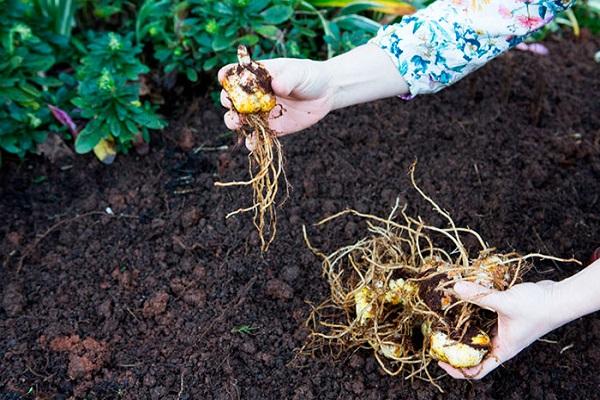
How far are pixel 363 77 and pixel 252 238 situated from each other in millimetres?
536

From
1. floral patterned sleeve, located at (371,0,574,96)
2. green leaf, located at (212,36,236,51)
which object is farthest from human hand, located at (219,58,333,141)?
green leaf, located at (212,36,236,51)

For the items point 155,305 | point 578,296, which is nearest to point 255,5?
point 155,305

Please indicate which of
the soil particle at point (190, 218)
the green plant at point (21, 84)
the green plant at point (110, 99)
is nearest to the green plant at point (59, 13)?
the green plant at point (21, 84)

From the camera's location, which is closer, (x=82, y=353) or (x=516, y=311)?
(x=516, y=311)

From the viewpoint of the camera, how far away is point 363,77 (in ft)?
5.45

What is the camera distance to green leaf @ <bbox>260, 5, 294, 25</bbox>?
223 centimetres

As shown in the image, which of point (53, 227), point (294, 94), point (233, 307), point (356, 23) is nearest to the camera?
point (294, 94)

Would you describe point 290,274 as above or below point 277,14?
below

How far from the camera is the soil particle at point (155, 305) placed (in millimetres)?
1790

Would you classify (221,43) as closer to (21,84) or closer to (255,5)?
(255,5)

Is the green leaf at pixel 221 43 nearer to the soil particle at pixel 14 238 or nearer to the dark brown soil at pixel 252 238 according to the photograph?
the dark brown soil at pixel 252 238

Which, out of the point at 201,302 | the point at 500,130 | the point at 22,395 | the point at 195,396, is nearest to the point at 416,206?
the point at 500,130

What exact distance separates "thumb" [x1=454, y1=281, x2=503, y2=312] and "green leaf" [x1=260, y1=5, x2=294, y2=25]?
111 cm

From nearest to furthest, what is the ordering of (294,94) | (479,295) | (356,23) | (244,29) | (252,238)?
(479,295) → (294,94) → (252,238) → (244,29) → (356,23)
